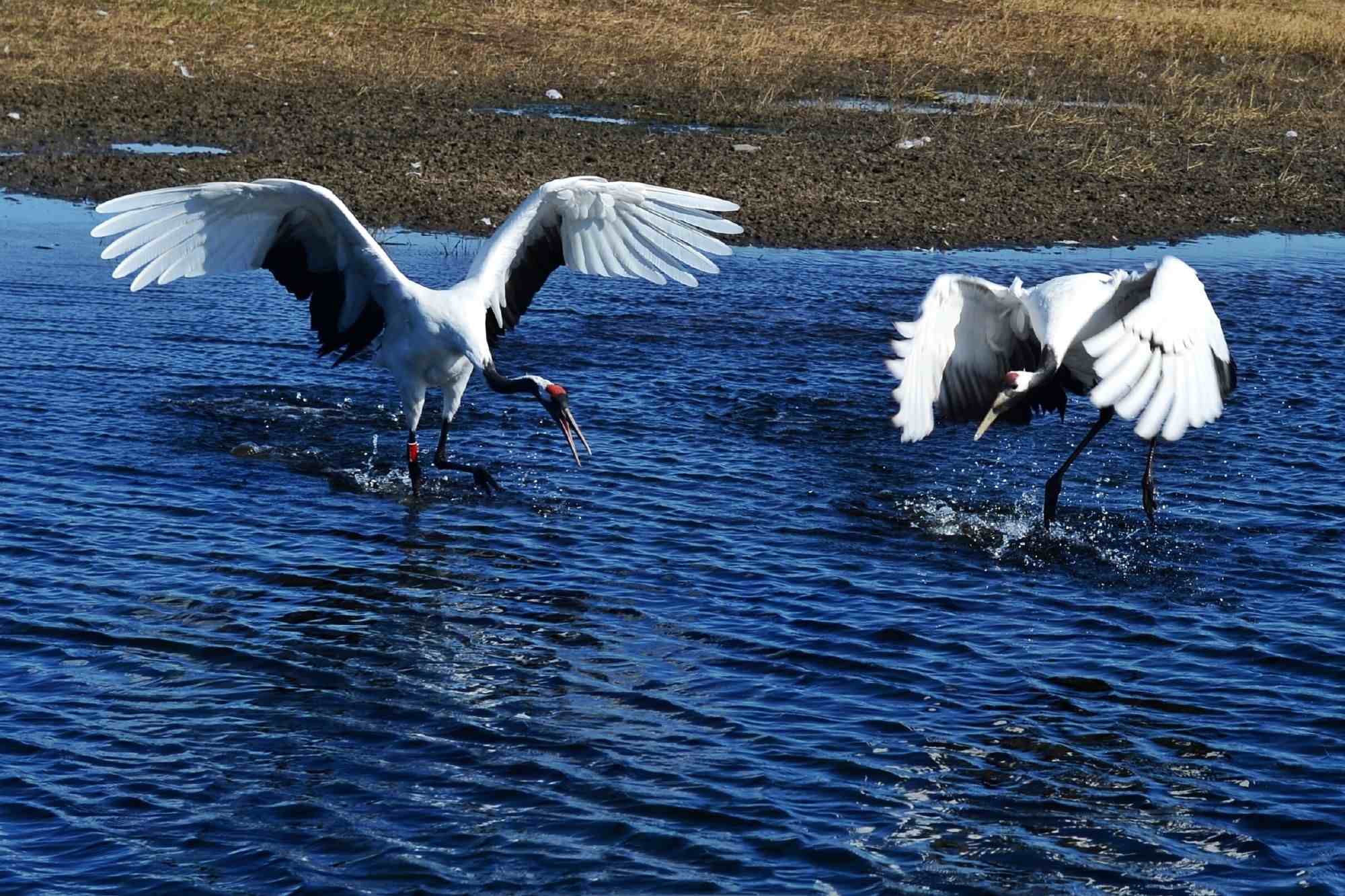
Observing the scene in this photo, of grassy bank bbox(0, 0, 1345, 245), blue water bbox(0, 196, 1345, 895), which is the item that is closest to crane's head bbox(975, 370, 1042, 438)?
blue water bbox(0, 196, 1345, 895)

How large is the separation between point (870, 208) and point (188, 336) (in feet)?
21.6

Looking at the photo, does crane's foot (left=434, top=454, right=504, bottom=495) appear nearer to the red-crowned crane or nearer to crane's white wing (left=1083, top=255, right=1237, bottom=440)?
the red-crowned crane

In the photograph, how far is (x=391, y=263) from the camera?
8664 mm

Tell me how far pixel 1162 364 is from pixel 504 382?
10.8ft

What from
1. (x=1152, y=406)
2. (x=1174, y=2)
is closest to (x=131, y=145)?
(x=1152, y=406)

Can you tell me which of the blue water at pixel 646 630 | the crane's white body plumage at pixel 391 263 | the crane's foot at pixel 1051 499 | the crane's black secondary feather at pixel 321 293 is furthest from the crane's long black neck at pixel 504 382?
the crane's foot at pixel 1051 499

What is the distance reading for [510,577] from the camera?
7617 millimetres

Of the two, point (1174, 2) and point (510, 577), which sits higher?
point (1174, 2)

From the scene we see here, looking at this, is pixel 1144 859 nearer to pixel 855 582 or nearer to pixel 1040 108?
pixel 855 582

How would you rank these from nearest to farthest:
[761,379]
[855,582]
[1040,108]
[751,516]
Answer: [855,582] < [751,516] < [761,379] < [1040,108]

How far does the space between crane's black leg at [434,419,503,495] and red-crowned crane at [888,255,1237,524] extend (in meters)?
2.17

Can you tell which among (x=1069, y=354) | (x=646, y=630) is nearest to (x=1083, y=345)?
(x=1069, y=354)

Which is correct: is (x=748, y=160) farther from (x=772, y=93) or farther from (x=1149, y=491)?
(x=1149, y=491)

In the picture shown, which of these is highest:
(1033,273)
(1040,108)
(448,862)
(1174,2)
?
(1174,2)
